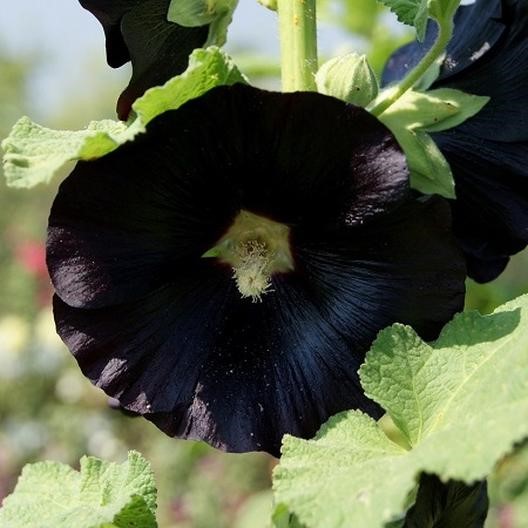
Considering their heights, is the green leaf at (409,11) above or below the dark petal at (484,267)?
above

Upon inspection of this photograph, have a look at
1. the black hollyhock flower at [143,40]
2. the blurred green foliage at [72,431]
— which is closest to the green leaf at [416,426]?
the black hollyhock flower at [143,40]

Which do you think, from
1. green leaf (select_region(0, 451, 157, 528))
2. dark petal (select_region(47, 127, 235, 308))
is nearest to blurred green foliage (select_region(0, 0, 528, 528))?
green leaf (select_region(0, 451, 157, 528))

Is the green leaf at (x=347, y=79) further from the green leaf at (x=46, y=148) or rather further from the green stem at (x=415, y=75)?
the green leaf at (x=46, y=148)

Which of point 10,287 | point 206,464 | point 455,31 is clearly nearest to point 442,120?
point 455,31

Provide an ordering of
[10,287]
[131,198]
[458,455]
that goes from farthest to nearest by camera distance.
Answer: [10,287], [131,198], [458,455]

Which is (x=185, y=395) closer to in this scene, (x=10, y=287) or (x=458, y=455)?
(x=458, y=455)

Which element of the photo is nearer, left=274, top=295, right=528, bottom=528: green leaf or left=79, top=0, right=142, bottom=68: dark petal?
left=274, top=295, right=528, bottom=528: green leaf

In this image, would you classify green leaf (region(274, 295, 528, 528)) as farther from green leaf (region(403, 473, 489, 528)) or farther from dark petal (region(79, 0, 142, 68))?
dark petal (region(79, 0, 142, 68))
